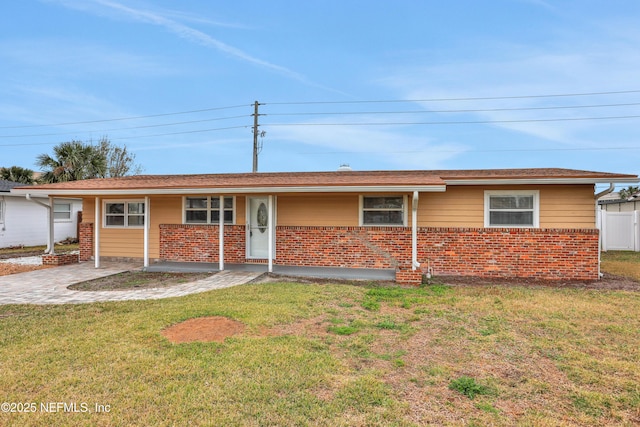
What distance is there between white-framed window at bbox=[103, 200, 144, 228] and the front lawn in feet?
19.3

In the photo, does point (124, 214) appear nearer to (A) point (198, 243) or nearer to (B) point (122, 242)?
(B) point (122, 242)

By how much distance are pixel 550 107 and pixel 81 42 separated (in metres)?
25.3

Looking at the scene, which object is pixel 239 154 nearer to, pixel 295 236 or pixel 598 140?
pixel 295 236

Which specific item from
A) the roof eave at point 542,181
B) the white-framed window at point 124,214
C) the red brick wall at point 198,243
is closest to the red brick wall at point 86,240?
the white-framed window at point 124,214

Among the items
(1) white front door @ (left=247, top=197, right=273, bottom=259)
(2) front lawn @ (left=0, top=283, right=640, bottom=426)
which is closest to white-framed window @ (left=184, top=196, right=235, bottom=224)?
(1) white front door @ (left=247, top=197, right=273, bottom=259)

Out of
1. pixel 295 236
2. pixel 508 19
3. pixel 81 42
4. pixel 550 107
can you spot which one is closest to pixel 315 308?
pixel 295 236

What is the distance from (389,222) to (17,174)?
68.4ft

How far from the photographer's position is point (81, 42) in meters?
14.0

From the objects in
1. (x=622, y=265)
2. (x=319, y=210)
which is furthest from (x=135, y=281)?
(x=622, y=265)

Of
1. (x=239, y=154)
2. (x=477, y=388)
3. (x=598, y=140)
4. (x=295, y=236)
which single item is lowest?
(x=477, y=388)

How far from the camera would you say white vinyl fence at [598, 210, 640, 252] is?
1638cm

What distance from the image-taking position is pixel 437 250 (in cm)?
955

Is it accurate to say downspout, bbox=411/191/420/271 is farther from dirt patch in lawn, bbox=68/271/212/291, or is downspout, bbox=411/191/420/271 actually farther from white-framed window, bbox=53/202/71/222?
white-framed window, bbox=53/202/71/222

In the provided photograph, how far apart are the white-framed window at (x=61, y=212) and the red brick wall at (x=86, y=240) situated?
8.14m
